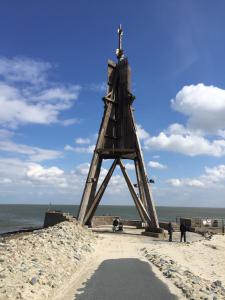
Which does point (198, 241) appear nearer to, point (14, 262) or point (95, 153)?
point (95, 153)

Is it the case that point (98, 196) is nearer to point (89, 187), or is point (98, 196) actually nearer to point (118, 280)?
point (89, 187)

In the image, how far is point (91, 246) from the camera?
67.7 ft

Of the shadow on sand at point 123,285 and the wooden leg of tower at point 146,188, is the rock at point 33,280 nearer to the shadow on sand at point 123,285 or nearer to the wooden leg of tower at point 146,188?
the shadow on sand at point 123,285

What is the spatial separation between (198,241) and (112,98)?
50.0ft

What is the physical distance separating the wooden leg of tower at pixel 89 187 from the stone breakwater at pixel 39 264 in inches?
369

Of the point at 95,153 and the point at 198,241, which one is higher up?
the point at 95,153

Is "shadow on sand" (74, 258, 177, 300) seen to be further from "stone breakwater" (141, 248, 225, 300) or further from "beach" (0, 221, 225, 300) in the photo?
"stone breakwater" (141, 248, 225, 300)

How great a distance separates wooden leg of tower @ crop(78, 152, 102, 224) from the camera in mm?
30234

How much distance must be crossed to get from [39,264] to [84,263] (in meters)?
3.20

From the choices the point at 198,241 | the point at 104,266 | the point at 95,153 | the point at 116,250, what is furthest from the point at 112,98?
the point at 104,266

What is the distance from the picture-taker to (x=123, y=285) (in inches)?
465

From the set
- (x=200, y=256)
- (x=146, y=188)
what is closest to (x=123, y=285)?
(x=200, y=256)

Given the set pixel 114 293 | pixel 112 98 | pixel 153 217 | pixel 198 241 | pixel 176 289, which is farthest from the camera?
pixel 112 98

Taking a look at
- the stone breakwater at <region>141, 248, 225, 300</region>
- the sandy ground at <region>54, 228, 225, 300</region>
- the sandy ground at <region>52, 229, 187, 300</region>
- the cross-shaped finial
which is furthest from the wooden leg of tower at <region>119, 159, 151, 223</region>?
the stone breakwater at <region>141, 248, 225, 300</region>
